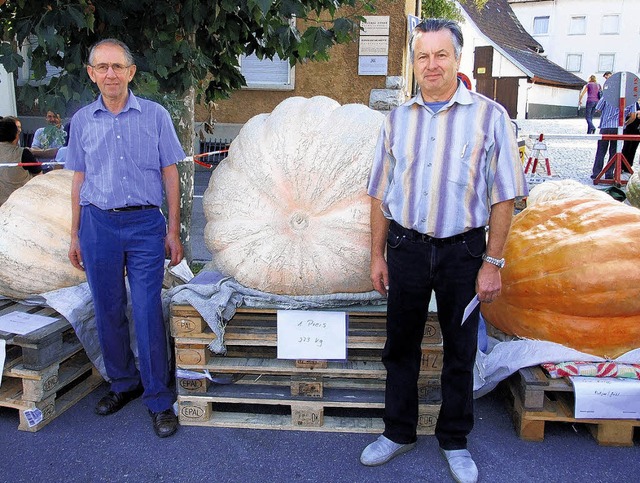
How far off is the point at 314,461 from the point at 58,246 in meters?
1.93

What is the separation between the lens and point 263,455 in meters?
2.83

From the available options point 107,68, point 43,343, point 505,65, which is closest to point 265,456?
point 43,343

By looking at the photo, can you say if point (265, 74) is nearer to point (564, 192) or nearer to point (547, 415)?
point (564, 192)

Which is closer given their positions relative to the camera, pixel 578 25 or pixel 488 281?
pixel 488 281

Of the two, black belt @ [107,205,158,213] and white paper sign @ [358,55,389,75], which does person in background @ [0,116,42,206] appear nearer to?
black belt @ [107,205,158,213]

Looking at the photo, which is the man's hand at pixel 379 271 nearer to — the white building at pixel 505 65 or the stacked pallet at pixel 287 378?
the stacked pallet at pixel 287 378

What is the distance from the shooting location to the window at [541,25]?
1858 inches

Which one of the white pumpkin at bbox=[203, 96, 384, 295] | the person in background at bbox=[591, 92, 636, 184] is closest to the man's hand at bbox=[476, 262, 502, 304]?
the white pumpkin at bbox=[203, 96, 384, 295]

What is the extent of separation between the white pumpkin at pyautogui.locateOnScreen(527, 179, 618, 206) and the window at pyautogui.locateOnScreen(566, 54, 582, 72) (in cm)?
4762

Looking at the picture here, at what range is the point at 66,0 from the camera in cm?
343

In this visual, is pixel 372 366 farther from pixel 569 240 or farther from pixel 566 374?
pixel 569 240

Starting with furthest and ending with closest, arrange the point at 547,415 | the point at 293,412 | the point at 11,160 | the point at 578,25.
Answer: the point at 578,25 → the point at 11,160 → the point at 293,412 → the point at 547,415

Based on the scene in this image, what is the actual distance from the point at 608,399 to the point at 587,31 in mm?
49669

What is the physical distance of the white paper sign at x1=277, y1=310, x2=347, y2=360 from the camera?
2.92 metres
